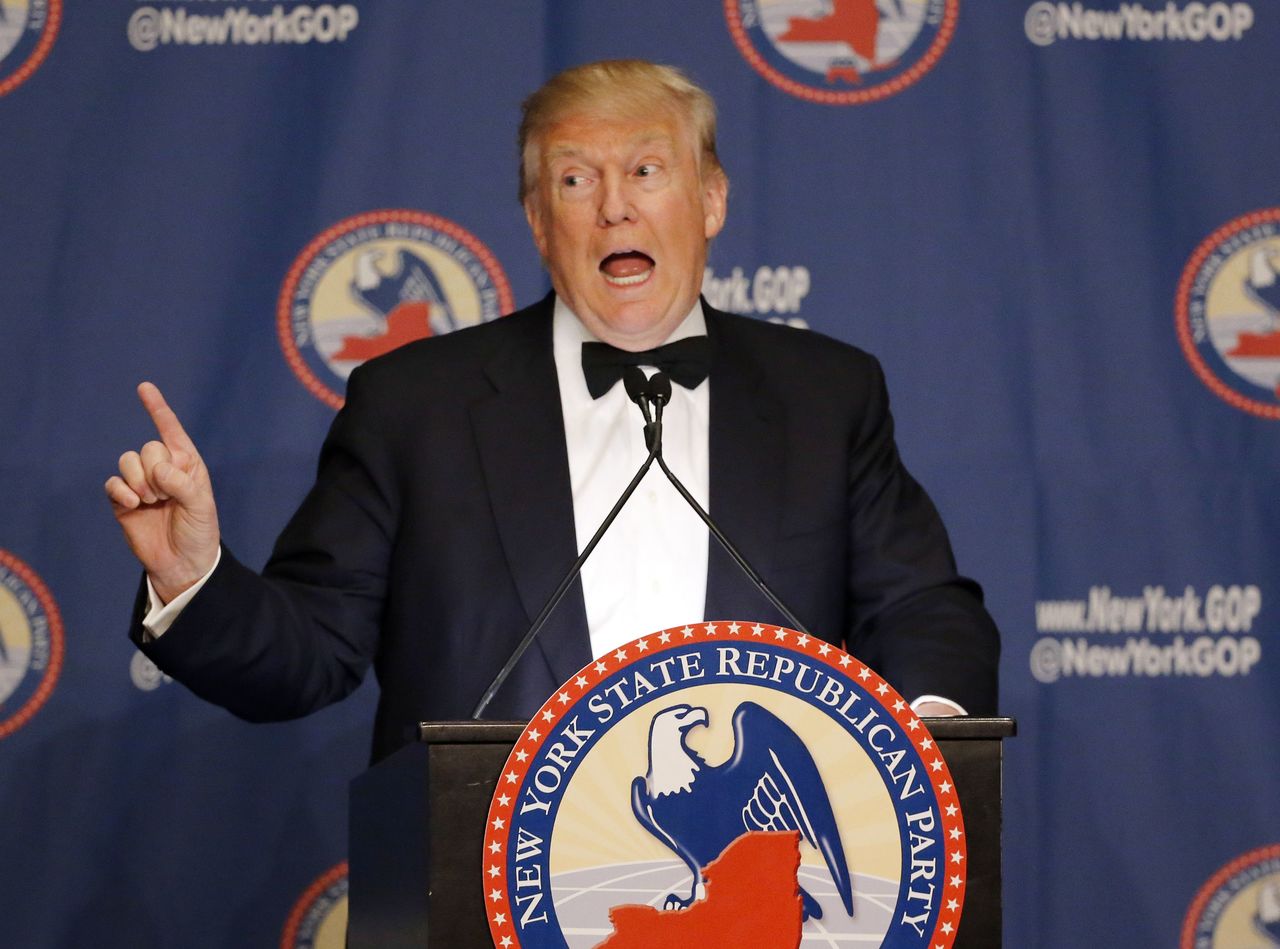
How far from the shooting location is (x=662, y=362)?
216 centimetres

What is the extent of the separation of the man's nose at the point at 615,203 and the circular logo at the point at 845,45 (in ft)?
2.89

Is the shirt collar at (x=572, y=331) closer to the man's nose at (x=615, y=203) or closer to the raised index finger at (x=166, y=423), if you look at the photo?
the man's nose at (x=615, y=203)

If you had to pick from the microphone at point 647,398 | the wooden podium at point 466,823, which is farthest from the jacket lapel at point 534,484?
the wooden podium at point 466,823

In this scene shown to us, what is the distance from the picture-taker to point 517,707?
6.31ft

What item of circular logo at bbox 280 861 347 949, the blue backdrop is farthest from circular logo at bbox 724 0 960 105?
circular logo at bbox 280 861 347 949

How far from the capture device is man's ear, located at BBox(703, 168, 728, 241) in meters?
2.27

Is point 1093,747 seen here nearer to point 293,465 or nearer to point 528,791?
point 293,465

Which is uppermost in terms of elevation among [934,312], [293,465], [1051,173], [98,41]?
[98,41]

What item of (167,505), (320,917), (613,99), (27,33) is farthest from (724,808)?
(27,33)

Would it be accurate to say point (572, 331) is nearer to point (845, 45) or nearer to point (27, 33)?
point (845, 45)

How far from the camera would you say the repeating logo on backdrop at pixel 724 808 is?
1.23 m

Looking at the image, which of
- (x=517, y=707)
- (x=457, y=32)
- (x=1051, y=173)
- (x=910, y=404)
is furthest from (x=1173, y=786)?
(x=457, y=32)

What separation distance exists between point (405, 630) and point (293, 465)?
2.86 feet

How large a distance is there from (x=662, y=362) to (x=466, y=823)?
1017mm
